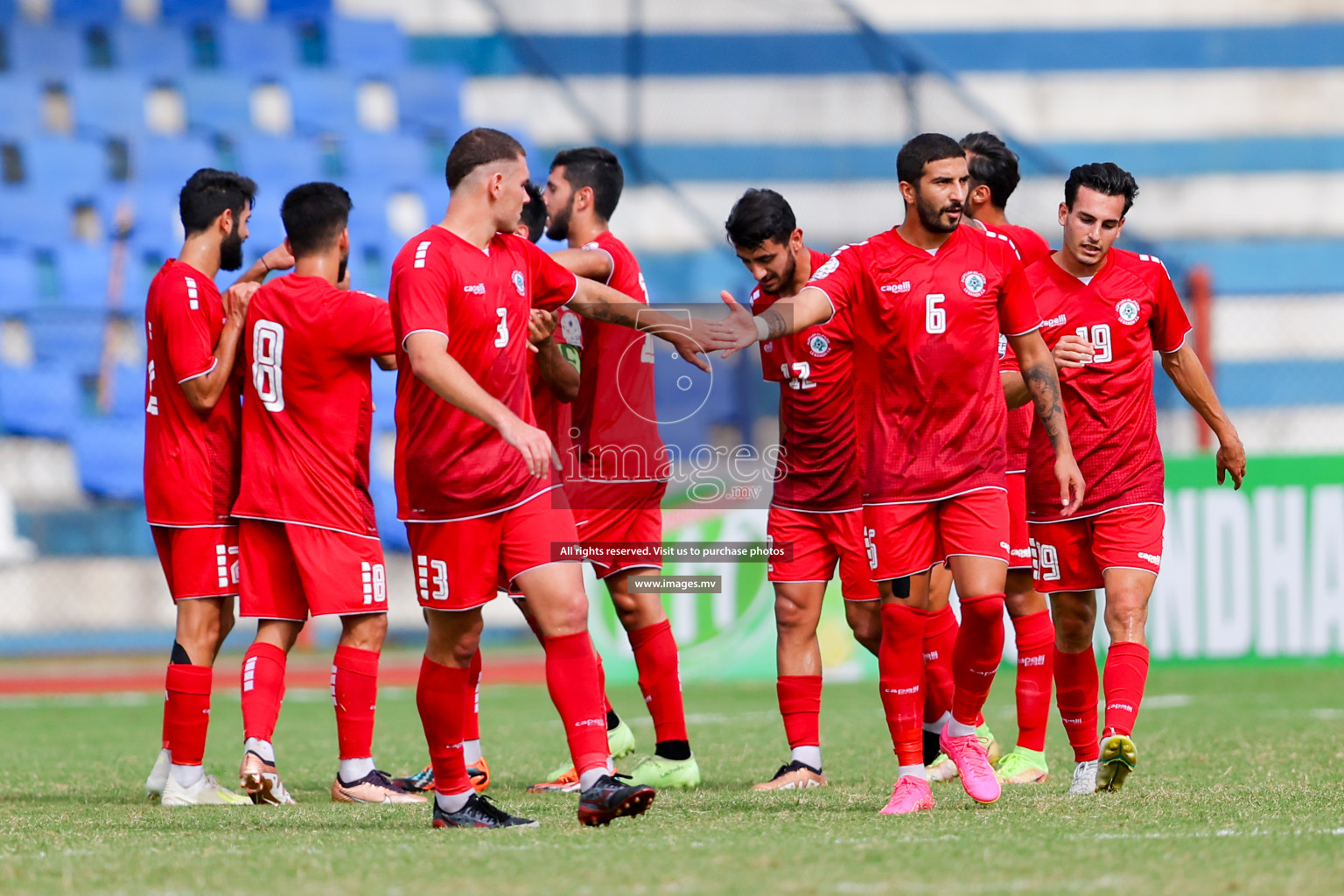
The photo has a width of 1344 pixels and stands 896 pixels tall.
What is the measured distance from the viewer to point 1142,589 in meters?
5.80

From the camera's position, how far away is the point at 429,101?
1886 centimetres

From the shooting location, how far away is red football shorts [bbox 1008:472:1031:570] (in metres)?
6.38

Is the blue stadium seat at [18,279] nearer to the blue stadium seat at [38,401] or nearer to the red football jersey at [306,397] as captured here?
the blue stadium seat at [38,401]

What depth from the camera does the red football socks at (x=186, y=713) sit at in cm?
598

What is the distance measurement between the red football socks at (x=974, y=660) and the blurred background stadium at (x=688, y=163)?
5.82 m

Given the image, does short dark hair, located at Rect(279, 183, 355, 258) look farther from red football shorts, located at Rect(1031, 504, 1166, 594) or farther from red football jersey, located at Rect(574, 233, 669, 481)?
red football shorts, located at Rect(1031, 504, 1166, 594)

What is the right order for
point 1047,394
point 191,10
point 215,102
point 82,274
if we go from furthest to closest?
point 191,10
point 215,102
point 82,274
point 1047,394

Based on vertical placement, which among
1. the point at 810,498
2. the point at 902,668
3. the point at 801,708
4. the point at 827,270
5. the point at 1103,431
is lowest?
the point at 801,708

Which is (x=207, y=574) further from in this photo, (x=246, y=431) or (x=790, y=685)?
(x=790, y=685)

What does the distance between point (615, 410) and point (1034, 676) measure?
80.6 inches

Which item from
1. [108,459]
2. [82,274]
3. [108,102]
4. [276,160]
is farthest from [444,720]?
[108,102]

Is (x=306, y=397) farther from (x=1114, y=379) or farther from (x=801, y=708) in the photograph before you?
(x=1114, y=379)

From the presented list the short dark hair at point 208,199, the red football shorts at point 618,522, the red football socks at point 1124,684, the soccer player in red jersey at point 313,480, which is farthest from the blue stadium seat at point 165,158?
the red football socks at point 1124,684

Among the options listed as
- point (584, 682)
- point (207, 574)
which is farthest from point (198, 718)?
point (584, 682)
